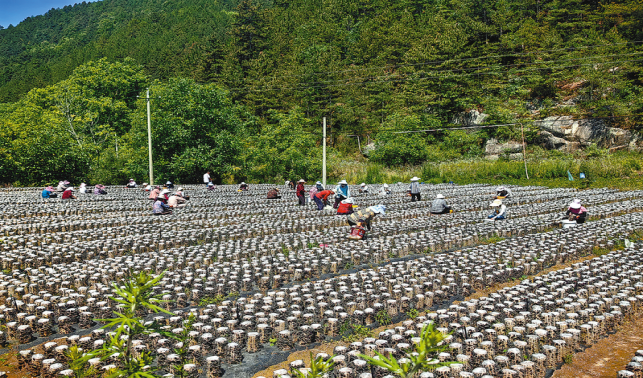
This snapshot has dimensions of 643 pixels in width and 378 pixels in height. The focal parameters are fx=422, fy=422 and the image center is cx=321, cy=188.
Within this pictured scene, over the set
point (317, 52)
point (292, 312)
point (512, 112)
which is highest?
point (317, 52)

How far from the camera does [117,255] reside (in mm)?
10562

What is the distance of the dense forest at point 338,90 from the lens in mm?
34812

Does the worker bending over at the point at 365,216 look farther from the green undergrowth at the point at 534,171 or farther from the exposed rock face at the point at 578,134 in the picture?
the exposed rock face at the point at 578,134

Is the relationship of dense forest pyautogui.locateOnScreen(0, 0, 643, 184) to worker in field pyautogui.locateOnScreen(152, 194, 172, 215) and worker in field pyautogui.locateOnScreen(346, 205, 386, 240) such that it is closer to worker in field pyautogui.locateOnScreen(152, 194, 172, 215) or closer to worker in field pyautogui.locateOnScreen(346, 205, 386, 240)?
worker in field pyautogui.locateOnScreen(152, 194, 172, 215)

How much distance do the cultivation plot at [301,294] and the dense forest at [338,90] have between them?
2071cm

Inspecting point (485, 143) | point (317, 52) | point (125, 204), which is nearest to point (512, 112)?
point (485, 143)

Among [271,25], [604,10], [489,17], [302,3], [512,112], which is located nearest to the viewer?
[512,112]

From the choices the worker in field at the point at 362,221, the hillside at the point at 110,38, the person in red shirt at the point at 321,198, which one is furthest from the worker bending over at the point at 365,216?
the hillside at the point at 110,38

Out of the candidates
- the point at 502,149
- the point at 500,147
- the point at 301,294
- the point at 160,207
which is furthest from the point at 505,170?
the point at 301,294

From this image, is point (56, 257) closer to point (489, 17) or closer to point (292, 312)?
point (292, 312)

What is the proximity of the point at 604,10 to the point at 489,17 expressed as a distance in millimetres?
12448

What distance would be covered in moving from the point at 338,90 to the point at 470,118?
1573 centimetres

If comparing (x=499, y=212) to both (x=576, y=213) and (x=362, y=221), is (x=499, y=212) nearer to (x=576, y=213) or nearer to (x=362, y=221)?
(x=576, y=213)

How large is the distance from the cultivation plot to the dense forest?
68.0 feet
